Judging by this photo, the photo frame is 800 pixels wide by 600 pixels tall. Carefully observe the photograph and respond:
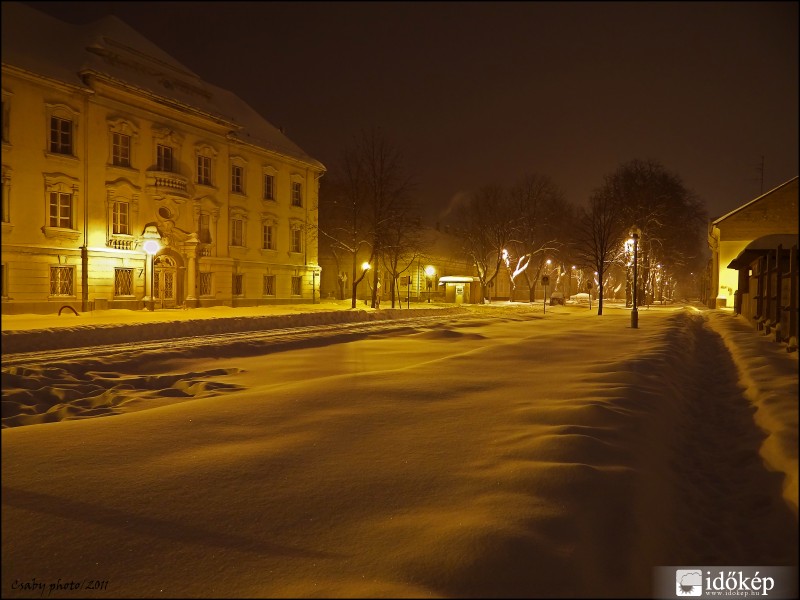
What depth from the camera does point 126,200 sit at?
3017 centimetres

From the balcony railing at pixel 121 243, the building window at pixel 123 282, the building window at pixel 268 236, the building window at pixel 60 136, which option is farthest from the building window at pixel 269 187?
the building window at pixel 60 136

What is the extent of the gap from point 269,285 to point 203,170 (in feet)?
29.8

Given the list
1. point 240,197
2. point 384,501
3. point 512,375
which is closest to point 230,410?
point 384,501

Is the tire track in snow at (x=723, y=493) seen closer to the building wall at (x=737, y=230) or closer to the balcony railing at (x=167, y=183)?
the balcony railing at (x=167, y=183)

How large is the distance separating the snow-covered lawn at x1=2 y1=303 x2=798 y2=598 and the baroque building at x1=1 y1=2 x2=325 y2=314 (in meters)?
18.0

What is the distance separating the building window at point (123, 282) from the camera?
96.2 feet

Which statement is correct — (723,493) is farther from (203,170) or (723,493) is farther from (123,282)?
(203,170)

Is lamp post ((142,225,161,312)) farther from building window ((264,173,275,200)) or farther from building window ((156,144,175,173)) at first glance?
building window ((264,173,275,200))

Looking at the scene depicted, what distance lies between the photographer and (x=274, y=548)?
12.1 ft

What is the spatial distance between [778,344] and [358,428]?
9.86 m

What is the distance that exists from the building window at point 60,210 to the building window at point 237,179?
1139 cm

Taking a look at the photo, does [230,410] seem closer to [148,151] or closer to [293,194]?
[148,151]

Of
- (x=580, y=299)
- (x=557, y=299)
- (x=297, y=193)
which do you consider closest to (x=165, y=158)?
(x=297, y=193)

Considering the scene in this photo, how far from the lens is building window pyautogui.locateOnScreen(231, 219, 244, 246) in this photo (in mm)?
37312
